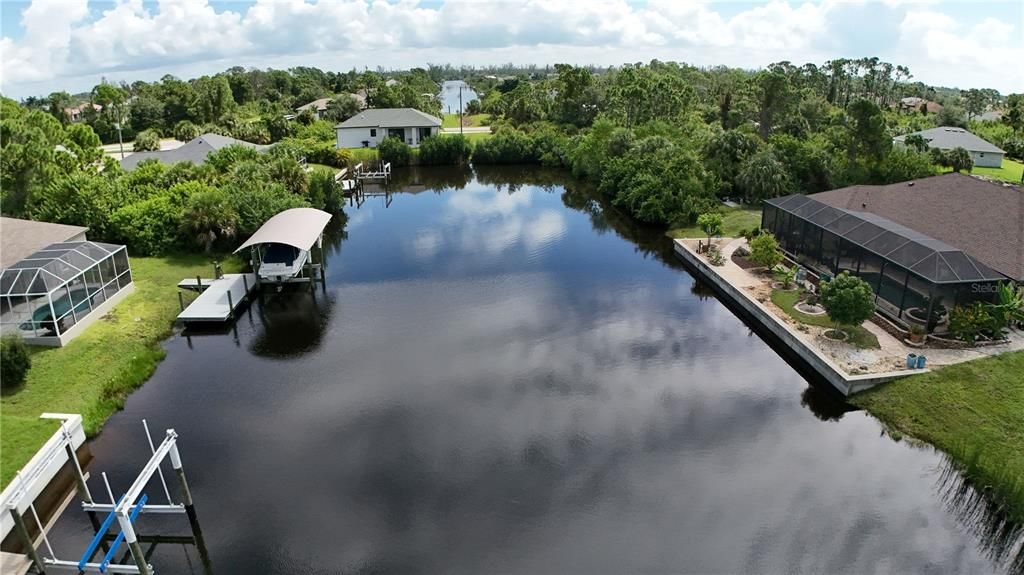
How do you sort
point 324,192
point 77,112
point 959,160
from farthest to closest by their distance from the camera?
point 77,112 < point 959,160 < point 324,192

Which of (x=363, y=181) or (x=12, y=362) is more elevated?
(x=12, y=362)

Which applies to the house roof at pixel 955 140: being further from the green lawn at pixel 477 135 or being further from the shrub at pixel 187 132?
the shrub at pixel 187 132

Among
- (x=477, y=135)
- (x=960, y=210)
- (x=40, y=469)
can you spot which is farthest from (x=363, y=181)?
(x=960, y=210)

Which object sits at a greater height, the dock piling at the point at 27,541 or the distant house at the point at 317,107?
the distant house at the point at 317,107

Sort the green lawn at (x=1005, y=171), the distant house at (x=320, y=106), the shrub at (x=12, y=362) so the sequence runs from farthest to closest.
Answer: the distant house at (x=320, y=106) < the green lawn at (x=1005, y=171) < the shrub at (x=12, y=362)

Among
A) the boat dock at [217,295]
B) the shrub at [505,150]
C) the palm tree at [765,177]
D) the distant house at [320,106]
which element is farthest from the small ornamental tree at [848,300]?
the distant house at [320,106]

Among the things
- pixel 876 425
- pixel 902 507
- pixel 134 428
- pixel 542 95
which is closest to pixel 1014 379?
pixel 876 425

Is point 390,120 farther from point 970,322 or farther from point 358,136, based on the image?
point 970,322
